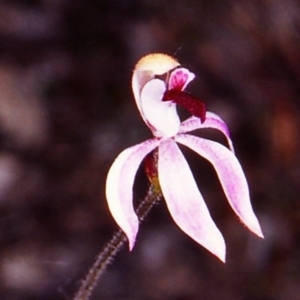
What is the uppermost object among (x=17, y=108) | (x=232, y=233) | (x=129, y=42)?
(x=129, y=42)

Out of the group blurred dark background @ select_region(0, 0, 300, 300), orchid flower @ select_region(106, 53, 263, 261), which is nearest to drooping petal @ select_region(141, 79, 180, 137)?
orchid flower @ select_region(106, 53, 263, 261)

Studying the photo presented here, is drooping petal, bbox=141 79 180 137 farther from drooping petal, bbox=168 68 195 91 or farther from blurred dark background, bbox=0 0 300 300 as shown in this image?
blurred dark background, bbox=0 0 300 300

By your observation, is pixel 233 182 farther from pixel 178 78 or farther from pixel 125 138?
pixel 125 138

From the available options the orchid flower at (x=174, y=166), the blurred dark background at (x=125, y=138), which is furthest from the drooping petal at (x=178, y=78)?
the blurred dark background at (x=125, y=138)

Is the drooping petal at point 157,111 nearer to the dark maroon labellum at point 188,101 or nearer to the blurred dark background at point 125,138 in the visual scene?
the dark maroon labellum at point 188,101

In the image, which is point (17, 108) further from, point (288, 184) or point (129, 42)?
point (288, 184)

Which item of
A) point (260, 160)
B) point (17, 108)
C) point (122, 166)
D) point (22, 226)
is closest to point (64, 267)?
point (22, 226)

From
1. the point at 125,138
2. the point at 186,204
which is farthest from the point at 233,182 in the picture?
the point at 125,138
